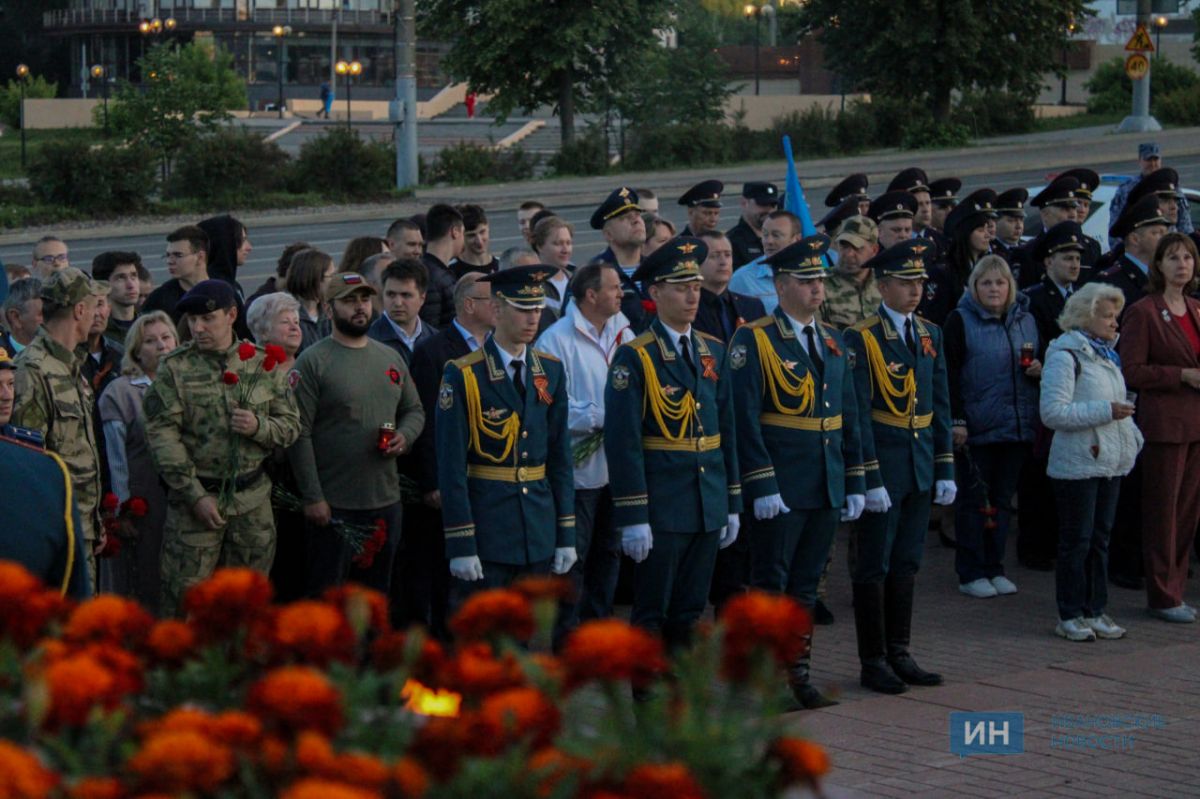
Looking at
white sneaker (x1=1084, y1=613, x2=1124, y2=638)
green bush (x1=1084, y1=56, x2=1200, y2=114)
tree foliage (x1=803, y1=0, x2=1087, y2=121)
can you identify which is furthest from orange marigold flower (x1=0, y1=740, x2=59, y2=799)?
green bush (x1=1084, y1=56, x2=1200, y2=114)

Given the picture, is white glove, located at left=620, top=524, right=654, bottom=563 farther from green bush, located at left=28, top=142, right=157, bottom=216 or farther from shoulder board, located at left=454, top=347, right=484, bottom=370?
green bush, located at left=28, top=142, right=157, bottom=216

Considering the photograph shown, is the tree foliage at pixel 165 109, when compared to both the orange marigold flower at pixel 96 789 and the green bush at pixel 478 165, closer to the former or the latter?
the green bush at pixel 478 165

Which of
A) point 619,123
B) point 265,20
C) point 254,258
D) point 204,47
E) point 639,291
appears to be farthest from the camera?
point 265,20

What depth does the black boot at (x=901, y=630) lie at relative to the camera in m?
8.10

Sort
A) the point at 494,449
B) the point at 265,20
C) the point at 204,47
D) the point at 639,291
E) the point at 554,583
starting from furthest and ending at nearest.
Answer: the point at 265,20 → the point at 204,47 → the point at 639,291 → the point at 494,449 → the point at 554,583

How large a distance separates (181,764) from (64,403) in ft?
18.6

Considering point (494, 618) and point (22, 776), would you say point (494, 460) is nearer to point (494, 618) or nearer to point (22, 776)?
point (494, 618)

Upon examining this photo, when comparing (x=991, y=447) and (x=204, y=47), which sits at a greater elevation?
(x=204, y=47)

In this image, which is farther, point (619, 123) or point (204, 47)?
point (204, 47)

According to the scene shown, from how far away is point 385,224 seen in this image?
33.7 meters

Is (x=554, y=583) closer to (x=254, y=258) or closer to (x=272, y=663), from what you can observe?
(x=272, y=663)

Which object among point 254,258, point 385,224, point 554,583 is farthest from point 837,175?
point 554,583

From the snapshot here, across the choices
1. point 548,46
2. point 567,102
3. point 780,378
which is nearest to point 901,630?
point 780,378

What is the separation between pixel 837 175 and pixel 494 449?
33.0 meters
